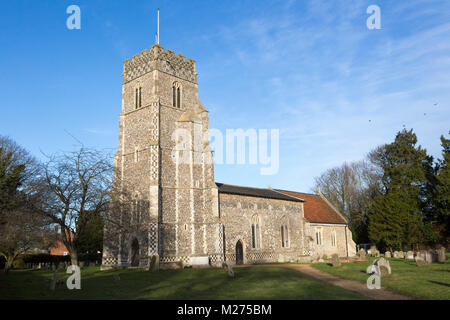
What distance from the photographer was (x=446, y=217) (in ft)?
118

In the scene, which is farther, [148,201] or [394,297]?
[148,201]

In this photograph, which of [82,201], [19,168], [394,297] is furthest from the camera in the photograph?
[19,168]

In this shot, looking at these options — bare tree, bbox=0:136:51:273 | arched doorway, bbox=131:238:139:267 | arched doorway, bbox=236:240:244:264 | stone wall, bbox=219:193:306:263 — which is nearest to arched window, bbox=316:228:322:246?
stone wall, bbox=219:193:306:263

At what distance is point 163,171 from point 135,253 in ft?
21.9

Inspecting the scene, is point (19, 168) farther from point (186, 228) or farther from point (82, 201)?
point (186, 228)

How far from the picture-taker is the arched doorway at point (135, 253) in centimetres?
2739

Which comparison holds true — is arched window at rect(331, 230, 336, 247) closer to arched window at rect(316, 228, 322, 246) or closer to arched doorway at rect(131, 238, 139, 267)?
arched window at rect(316, 228, 322, 246)

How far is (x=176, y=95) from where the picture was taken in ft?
100

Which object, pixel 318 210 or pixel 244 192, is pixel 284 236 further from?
pixel 318 210

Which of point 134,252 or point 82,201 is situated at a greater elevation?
point 82,201

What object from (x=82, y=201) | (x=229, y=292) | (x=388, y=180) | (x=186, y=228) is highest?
(x=388, y=180)

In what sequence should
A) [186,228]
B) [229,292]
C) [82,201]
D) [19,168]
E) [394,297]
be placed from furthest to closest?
[19,168]
[186,228]
[82,201]
[229,292]
[394,297]

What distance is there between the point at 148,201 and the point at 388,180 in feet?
100
